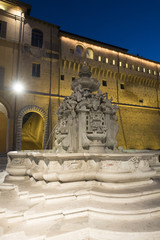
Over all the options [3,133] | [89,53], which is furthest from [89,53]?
[3,133]

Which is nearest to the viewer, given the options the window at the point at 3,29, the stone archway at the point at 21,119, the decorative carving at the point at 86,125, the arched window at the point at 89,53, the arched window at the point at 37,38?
the decorative carving at the point at 86,125

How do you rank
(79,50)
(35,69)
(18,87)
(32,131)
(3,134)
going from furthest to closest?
(32,131), (79,50), (3,134), (35,69), (18,87)

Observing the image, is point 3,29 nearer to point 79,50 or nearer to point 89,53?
point 79,50

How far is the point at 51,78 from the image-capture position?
16859mm

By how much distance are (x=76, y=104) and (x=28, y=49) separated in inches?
550

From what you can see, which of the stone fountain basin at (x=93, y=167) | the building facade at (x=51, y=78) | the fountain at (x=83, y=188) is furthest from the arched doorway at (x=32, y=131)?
the stone fountain basin at (x=93, y=167)

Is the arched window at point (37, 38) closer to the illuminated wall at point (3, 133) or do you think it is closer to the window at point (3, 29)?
the window at point (3, 29)

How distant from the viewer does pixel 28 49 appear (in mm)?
16094

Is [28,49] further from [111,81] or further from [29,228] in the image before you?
[29,228]

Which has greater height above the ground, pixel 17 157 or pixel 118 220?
pixel 17 157

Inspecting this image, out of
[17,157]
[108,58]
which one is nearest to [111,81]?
[108,58]

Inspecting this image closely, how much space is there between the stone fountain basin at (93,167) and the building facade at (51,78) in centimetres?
1125

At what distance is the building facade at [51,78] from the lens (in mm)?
14930

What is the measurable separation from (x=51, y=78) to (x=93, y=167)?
14610 millimetres
